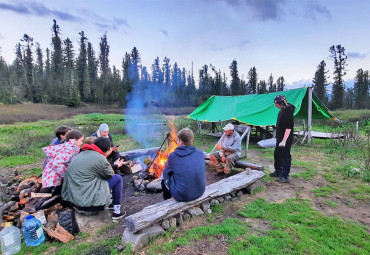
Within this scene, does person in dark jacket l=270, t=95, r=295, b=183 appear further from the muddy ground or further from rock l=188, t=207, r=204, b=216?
rock l=188, t=207, r=204, b=216

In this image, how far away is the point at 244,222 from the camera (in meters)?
3.08

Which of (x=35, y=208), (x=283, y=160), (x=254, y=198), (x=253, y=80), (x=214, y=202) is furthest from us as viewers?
(x=253, y=80)

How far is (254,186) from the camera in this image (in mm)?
4219

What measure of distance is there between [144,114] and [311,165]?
14737 millimetres

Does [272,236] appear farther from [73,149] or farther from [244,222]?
[73,149]

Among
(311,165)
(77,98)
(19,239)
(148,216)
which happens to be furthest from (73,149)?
(77,98)

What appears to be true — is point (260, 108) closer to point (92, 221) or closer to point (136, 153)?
point (136, 153)

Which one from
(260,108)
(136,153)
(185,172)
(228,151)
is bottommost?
(136,153)

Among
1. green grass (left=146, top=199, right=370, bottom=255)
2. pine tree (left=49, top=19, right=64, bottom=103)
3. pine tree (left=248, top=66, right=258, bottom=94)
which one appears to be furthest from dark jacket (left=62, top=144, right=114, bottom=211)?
pine tree (left=248, top=66, right=258, bottom=94)

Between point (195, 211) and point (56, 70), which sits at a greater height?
point (56, 70)

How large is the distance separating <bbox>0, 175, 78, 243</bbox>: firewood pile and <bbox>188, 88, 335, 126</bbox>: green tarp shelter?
23.3 feet

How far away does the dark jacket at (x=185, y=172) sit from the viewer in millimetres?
2926

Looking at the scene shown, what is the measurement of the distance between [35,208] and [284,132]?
4935mm

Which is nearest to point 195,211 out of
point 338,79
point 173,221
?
point 173,221
